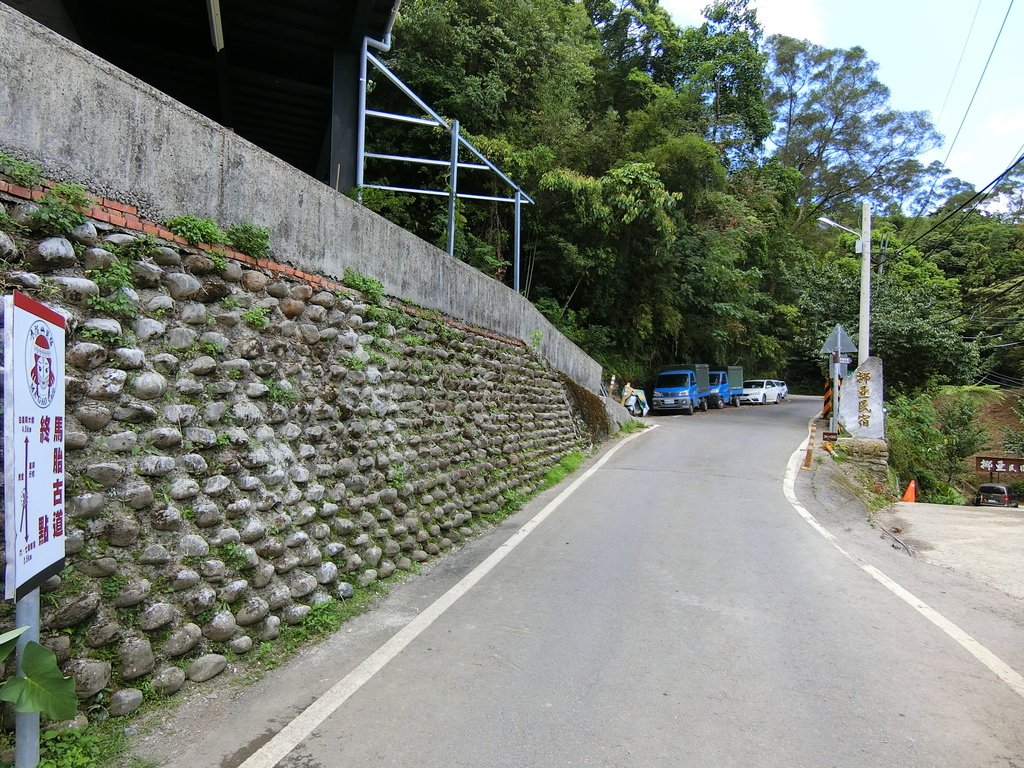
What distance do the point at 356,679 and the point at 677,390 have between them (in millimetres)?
24548

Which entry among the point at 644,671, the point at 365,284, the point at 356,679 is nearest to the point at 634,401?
the point at 365,284

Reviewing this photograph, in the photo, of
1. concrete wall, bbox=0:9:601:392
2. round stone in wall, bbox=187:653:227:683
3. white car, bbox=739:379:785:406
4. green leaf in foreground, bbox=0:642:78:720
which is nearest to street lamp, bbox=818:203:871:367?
concrete wall, bbox=0:9:601:392

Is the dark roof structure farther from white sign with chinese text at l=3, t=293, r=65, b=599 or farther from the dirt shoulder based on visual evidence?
the dirt shoulder

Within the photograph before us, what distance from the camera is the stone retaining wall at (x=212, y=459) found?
11.0ft

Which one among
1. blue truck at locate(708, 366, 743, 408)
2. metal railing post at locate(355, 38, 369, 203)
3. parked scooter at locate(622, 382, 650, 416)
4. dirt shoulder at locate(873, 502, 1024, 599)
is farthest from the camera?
blue truck at locate(708, 366, 743, 408)

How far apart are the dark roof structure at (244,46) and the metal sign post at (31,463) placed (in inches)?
238

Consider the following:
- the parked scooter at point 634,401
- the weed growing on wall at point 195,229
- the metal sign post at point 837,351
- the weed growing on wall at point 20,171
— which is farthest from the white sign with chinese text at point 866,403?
the weed growing on wall at point 20,171

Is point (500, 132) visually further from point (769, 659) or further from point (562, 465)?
point (769, 659)

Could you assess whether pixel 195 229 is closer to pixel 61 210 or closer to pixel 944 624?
pixel 61 210

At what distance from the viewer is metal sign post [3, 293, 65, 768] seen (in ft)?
8.22

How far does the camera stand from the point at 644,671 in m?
4.23

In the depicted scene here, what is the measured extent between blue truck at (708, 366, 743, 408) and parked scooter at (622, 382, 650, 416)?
5.15 metres

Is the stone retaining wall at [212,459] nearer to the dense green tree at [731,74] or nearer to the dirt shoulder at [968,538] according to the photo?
the dirt shoulder at [968,538]

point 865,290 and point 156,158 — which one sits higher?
point 865,290
